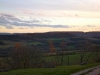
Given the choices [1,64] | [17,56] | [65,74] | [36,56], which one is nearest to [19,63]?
[17,56]

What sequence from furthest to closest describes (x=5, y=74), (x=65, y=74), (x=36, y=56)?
(x=36, y=56), (x=5, y=74), (x=65, y=74)

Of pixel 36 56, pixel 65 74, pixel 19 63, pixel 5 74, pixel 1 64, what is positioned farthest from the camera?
pixel 1 64

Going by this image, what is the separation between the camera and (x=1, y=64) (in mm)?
67562

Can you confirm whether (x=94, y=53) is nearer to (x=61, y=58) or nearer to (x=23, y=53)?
(x=61, y=58)

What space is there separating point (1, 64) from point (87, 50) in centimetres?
4099

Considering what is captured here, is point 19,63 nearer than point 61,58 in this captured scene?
Yes

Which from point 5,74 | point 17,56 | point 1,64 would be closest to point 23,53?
point 17,56

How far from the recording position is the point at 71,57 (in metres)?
90.9

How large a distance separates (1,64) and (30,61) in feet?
41.7

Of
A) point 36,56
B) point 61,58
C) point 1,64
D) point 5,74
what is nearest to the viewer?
point 5,74

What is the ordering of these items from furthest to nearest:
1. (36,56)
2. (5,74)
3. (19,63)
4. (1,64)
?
(1,64), (36,56), (19,63), (5,74)

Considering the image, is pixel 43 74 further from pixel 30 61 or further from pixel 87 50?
pixel 87 50

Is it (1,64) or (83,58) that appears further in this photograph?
(83,58)

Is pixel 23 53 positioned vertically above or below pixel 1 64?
above
